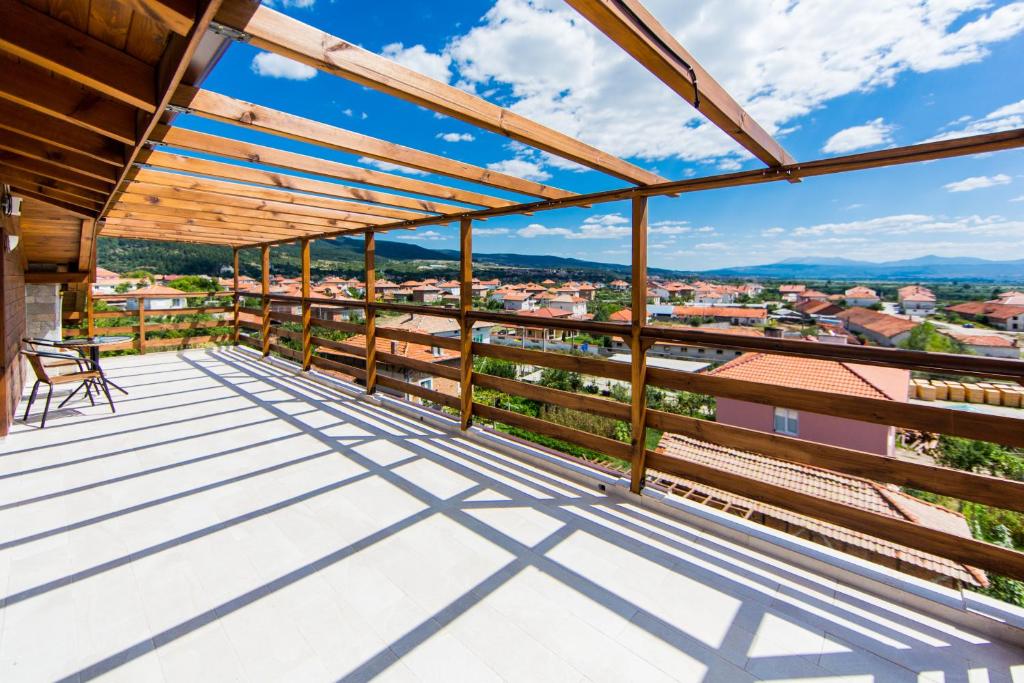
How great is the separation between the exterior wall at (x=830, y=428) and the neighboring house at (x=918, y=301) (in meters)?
26.5

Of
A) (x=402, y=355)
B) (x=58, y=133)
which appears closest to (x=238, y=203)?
(x=58, y=133)

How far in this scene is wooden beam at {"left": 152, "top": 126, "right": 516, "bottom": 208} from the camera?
81.0 inches

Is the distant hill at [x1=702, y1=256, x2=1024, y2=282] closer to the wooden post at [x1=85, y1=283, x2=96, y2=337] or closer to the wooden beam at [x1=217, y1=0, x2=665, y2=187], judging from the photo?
the wooden beam at [x1=217, y1=0, x2=665, y2=187]

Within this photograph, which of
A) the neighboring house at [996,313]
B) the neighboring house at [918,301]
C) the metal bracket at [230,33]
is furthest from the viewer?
the neighboring house at [918,301]

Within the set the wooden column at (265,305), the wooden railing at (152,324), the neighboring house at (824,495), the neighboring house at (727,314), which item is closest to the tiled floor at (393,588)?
the neighboring house at (824,495)

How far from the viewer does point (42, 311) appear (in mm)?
5504

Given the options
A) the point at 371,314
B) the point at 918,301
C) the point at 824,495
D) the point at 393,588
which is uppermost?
the point at 918,301

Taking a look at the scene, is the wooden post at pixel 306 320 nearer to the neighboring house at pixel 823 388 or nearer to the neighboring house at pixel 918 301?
the neighboring house at pixel 823 388

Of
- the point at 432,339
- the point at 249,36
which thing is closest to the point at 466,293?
the point at 432,339

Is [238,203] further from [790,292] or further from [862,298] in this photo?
[790,292]

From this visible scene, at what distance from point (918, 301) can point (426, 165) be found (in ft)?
129

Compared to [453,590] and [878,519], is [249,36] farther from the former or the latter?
[878,519]

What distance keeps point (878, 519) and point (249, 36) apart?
2.84 m

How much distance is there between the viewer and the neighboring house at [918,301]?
28.8 metres
